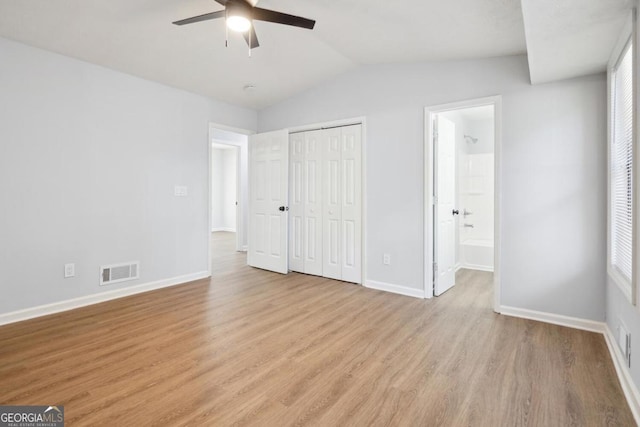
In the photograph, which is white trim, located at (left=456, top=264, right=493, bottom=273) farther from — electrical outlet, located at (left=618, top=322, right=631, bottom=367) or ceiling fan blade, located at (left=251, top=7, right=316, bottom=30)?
ceiling fan blade, located at (left=251, top=7, right=316, bottom=30)

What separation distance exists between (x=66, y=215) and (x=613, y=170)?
502cm

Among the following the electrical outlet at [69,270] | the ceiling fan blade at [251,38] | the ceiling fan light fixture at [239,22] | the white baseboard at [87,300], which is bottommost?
the white baseboard at [87,300]

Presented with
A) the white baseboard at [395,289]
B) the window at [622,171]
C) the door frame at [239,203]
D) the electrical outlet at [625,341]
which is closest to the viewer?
the electrical outlet at [625,341]

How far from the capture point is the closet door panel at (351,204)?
13.9ft

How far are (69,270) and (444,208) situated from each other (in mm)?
4231

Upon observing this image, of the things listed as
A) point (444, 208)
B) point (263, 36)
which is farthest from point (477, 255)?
point (263, 36)

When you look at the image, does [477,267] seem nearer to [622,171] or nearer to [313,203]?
[313,203]

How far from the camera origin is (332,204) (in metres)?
4.52

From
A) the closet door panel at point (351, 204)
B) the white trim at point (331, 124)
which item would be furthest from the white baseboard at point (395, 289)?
→ the white trim at point (331, 124)

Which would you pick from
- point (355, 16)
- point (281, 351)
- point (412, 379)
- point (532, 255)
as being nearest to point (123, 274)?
point (281, 351)

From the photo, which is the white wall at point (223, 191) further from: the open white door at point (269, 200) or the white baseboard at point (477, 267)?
the white baseboard at point (477, 267)

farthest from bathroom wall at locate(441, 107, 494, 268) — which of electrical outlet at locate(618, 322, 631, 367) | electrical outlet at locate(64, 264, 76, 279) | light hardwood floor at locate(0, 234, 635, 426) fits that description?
electrical outlet at locate(64, 264, 76, 279)

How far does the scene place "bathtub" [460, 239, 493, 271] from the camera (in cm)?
512

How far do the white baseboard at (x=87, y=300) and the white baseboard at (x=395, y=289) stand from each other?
2.42m
